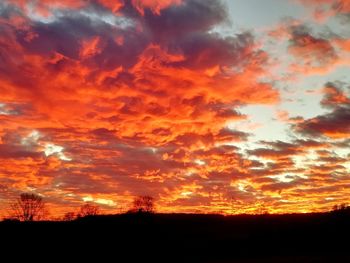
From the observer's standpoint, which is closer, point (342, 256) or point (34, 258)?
point (342, 256)

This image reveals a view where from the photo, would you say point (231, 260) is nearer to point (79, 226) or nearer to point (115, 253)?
point (115, 253)

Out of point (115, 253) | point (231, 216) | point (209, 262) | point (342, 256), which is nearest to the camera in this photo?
point (342, 256)

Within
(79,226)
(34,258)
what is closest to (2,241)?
(34,258)

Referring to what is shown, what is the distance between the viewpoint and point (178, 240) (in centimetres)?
5722

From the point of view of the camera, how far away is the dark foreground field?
173ft

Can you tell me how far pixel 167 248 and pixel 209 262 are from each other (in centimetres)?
701

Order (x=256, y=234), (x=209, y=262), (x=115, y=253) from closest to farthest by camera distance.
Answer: (x=209, y=262) → (x=115, y=253) → (x=256, y=234)

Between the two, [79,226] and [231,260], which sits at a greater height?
[79,226]

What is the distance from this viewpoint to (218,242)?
5641 cm

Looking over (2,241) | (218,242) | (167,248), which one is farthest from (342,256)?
(2,241)

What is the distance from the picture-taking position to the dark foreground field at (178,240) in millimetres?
52775

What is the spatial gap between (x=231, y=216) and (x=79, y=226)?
76.1 feet

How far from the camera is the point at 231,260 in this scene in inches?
2042

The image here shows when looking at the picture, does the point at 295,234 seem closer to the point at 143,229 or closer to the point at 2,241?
the point at 143,229
